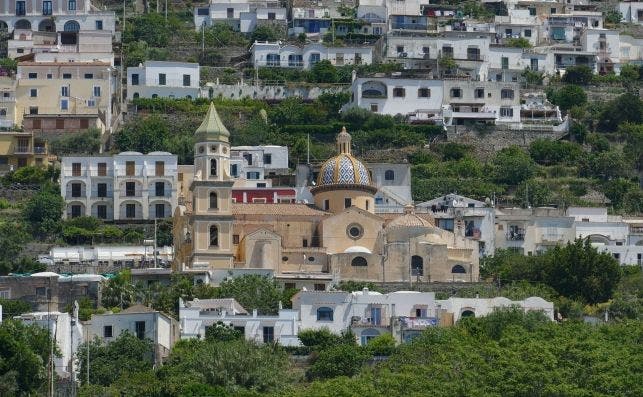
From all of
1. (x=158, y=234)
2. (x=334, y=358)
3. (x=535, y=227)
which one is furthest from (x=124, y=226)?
(x=334, y=358)

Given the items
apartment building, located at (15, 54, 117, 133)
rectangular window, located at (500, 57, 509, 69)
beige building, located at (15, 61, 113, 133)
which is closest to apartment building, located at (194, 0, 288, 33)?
rectangular window, located at (500, 57, 509, 69)

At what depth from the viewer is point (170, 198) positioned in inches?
4705

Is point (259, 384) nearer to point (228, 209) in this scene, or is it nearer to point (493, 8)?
point (228, 209)

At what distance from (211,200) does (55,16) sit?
3468cm

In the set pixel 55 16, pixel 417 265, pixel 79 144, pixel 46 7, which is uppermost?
pixel 46 7

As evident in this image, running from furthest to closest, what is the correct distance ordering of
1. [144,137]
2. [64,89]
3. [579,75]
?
[579,75], [64,89], [144,137]

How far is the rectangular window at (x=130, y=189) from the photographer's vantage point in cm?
11962

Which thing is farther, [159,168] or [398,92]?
[398,92]

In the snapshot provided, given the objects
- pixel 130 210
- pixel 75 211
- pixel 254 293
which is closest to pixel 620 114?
pixel 130 210

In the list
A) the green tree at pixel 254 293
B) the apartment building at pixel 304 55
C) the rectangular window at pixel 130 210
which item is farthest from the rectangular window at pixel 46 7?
the green tree at pixel 254 293

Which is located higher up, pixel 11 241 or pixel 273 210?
pixel 273 210

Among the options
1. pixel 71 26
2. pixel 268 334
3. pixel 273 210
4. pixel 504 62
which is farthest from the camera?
pixel 504 62

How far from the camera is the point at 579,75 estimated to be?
461 ft

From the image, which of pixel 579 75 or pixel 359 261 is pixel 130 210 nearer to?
pixel 359 261
